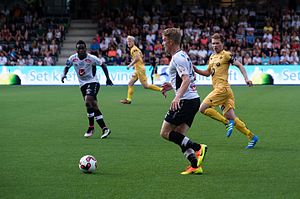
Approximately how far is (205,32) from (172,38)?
31.5 metres

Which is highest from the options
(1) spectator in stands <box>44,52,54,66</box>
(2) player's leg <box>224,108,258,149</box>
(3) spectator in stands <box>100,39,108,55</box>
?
(2) player's leg <box>224,108,258,149</box>

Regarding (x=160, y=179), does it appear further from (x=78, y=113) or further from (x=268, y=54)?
(x=268, y=54)

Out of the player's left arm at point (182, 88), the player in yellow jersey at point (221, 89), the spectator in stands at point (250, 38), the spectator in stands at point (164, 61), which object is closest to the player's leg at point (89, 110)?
the player in yellow jersey at point (221, 89)

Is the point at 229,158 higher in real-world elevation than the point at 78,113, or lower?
higher

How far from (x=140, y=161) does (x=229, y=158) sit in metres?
1.45

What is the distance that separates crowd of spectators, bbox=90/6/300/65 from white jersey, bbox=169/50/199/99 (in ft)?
86.4

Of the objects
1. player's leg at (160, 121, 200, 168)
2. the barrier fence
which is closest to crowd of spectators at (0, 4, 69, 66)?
the barrier fence

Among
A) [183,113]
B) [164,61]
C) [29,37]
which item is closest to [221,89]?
[183,113]

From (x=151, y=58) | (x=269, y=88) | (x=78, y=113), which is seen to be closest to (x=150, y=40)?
(x=151, y=58)

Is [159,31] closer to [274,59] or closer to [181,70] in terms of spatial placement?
[274,59]

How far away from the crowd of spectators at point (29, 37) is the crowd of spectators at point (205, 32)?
2620 mm

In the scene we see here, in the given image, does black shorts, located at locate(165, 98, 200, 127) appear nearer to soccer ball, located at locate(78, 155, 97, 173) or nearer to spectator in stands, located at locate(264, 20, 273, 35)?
soccer ball, located at locate(78, 155, 97, 173)

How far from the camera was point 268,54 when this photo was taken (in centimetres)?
3659

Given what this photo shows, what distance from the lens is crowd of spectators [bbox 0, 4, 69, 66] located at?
38.4m
